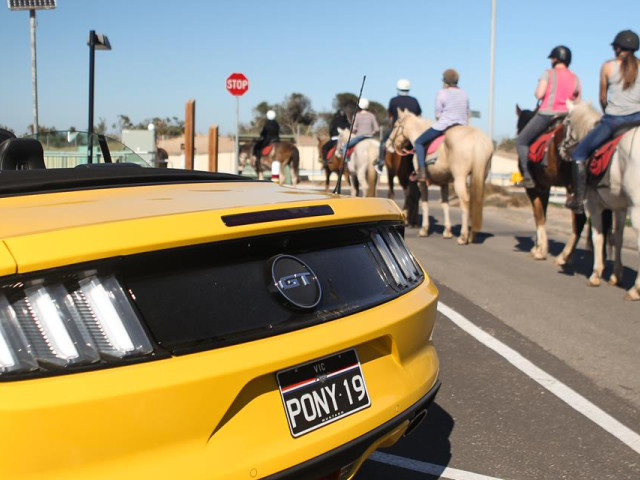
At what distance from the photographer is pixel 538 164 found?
1059cm

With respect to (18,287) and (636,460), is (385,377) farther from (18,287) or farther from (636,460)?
(636,460)

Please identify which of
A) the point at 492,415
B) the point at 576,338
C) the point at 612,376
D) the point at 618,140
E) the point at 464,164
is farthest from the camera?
the point at 464,164

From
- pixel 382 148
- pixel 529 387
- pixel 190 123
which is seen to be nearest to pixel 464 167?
pixel 382 148

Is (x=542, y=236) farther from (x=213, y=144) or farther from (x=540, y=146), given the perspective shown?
(x=213, y=144)

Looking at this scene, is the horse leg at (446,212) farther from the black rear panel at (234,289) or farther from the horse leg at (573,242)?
the black rear panel at (234,289)

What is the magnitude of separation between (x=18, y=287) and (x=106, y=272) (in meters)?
0.25

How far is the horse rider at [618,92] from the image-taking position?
8.03 metres

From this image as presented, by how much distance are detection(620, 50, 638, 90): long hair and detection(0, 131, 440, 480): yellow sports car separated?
20.3ft

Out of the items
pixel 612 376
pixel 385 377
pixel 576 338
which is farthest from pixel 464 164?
pixel 385 377

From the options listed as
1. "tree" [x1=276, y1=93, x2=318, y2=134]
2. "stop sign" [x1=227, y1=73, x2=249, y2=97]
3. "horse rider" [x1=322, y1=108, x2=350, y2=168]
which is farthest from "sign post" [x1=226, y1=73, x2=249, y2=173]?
"tree" [x1=276, y1=93, x2=318, y2=134]

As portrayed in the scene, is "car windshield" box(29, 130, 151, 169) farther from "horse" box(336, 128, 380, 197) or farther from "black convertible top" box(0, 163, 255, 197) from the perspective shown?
"horse" box(336, 128, 380, 197)

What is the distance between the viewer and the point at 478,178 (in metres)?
12.3

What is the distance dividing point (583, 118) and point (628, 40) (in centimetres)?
121

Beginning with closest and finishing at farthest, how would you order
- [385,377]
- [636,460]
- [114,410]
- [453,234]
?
[114,410], [385,377], [636,460], [453,234]
